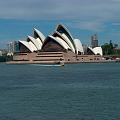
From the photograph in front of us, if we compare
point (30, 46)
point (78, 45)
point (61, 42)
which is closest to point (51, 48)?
point (61, 42)

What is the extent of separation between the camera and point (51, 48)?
10675 cm

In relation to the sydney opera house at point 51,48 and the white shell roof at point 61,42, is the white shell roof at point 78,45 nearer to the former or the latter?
the sydney opera house at point 51,48

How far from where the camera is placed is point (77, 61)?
116m

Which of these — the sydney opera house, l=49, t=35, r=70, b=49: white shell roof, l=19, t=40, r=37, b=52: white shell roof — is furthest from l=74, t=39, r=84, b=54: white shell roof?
l=19, t=40, r=37, b=52: white shell roof

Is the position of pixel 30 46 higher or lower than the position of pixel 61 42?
lower

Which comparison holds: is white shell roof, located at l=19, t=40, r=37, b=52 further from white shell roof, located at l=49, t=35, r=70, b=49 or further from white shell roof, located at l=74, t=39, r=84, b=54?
white shell roof, located at l=74, t=39, r=84, b=54

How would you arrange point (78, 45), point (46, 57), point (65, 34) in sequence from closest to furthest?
1. point (65, 34)
2. point (46, 57)
3. point (78, 45)

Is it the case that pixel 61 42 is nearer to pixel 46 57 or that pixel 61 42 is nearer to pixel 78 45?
pixel 46 57

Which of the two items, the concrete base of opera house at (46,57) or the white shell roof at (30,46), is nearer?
the white shell roof at (30,46)

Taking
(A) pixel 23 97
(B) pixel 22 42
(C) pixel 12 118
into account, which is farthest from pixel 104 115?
(B) pixel 22 42

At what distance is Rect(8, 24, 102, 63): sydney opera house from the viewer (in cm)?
10425

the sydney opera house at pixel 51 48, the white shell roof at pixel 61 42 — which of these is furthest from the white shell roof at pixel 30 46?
the white shell roof at pixel 61 42

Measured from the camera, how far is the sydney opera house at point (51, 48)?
342 feet

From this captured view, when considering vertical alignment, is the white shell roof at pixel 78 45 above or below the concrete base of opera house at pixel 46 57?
above
